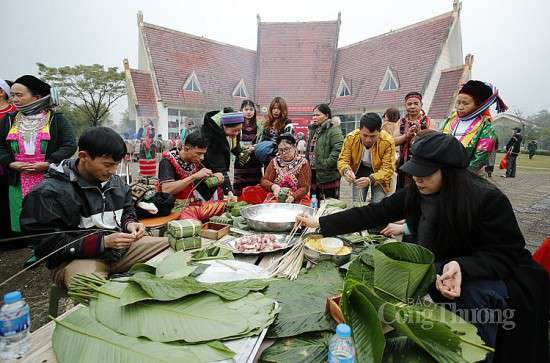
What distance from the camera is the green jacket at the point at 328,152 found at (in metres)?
4.26

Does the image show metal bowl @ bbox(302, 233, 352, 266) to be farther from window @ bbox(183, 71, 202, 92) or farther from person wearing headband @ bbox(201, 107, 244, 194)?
window @ bbox(183, 71, 202, 92)

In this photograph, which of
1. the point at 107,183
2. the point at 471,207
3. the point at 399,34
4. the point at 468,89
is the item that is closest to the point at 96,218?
the point at 107,183

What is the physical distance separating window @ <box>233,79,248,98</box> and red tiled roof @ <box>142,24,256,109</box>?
11.4 inches

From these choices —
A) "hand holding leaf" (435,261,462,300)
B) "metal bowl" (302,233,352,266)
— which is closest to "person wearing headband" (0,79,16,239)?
"metal bowl" (302,233,352,266)

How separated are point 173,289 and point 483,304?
Answer: 1.52 m

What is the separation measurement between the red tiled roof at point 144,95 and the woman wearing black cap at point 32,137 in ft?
49.4

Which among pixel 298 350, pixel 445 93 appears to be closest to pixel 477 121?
pixel 298 350

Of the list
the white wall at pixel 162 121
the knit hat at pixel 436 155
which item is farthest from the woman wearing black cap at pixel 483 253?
the white wall at pixel 162 121

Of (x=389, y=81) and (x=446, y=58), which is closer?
(x=446, y=58)

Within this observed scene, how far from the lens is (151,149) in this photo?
1038 centimetres

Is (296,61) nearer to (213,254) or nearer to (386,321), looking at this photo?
(213,254)

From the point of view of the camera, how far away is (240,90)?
20.1m

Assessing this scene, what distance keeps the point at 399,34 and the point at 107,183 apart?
20.7 meters

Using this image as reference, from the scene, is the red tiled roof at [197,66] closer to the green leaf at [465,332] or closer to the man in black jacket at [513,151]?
the man in black jacket at [513,151]
